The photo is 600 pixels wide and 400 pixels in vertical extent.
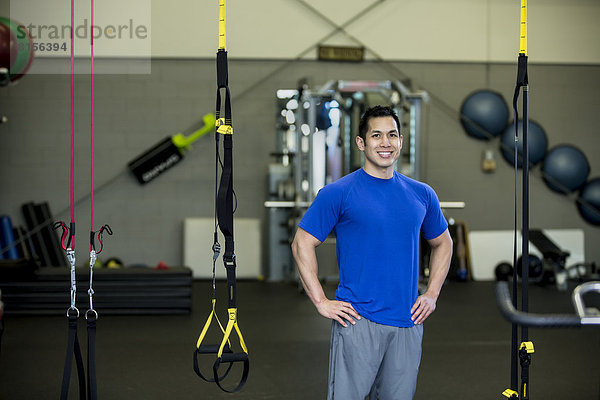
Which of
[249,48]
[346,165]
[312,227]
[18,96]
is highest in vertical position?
[249,48]

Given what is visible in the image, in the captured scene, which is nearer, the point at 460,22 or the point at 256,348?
the point at 256,348

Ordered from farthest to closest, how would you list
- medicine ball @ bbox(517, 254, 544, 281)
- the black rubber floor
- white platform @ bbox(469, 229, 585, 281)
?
1. white platform @ bbox(469, 229, 585, 281)
2. medicine ball @ bbox(517, 254, 544, 281)
3. the black rubber floor

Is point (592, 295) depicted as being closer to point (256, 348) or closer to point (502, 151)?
point (502, 151)

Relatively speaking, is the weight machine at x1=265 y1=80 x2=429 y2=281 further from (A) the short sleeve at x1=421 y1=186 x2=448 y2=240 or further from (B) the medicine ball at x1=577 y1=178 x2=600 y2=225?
(A) the short sleeve at x1=421 y1=186 x2=448 y2=240

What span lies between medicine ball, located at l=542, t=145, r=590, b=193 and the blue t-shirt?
251 inches

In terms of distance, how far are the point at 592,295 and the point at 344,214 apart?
5.00m

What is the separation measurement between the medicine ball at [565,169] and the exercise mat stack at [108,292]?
467cm

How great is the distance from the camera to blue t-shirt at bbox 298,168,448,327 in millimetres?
2422

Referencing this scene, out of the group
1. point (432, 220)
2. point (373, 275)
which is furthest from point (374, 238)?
point (432, 220)

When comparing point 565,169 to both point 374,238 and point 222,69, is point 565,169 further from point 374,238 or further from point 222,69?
point 222,69

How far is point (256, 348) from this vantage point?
4.84 meters

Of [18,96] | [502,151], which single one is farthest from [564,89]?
[18,96]

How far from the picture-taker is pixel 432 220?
261cm

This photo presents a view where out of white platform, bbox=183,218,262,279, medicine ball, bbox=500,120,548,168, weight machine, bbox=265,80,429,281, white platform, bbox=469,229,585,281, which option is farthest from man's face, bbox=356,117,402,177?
medicine ball, bbox=500,120,548,168
